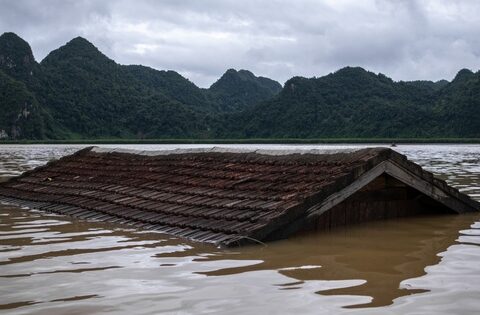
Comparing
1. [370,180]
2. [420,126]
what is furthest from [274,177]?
[420,126]

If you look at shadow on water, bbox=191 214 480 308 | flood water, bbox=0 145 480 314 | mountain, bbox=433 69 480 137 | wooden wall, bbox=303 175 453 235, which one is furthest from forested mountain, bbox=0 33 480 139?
flood water, bbox=0 145 480 314

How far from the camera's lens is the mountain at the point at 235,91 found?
180750mm

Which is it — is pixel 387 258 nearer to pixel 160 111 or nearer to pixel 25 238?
pixel 25 238

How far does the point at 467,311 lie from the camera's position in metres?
3.74

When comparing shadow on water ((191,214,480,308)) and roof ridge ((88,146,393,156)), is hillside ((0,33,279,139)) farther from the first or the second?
shadow on water ((191,214,480,308))

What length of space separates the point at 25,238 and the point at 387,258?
3.95 m

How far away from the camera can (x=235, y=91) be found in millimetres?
189625

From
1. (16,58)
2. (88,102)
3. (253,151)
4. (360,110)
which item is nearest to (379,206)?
(253,151)

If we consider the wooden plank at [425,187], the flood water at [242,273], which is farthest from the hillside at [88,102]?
the flood water at [242,273]

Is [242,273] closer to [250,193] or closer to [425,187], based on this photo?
[250,193]

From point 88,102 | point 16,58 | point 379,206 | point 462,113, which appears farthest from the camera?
point 88,102

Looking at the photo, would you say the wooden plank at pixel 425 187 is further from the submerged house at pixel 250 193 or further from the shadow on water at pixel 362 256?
the shadow on water at pixel 362 256

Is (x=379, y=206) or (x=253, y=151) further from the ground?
(x=253, y=151)

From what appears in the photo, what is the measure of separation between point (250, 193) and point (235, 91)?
183869 mm
